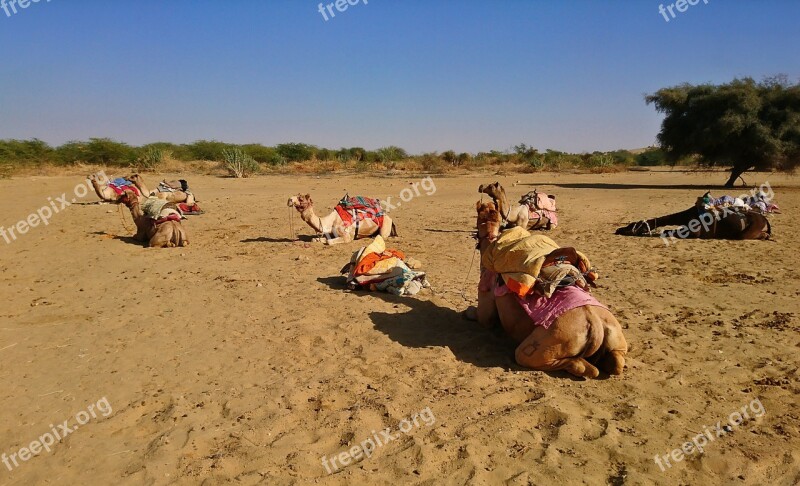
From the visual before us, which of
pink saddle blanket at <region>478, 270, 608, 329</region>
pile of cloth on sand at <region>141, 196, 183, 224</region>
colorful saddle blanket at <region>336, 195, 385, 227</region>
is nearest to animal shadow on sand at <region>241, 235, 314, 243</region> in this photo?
colorful saddle blanket at <region>336, 195, 385, 227</region>

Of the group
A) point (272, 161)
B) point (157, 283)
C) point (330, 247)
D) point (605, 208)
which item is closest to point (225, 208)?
point (330, 247)

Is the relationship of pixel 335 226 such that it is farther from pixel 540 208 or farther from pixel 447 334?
pixel 447 334

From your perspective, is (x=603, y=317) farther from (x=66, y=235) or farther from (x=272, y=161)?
(x=272, y=161)

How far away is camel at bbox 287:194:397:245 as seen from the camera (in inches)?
433

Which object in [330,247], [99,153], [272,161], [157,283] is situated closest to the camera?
[157,283]

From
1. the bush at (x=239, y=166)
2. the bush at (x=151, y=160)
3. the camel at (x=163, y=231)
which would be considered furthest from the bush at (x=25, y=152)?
the camel at (x=163, y=231)

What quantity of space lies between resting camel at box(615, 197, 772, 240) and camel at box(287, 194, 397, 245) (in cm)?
551

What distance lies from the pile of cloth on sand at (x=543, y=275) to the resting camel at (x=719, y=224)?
23.3 ft

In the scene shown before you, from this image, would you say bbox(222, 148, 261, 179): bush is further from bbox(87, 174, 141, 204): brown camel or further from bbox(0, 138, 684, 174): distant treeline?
bbox(87, 174, 141, 204): brown camel

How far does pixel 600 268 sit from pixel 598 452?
5663 millimetres

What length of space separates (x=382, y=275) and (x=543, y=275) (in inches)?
116

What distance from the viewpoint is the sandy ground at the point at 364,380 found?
3.68 m

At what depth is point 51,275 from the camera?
8945 millimetres

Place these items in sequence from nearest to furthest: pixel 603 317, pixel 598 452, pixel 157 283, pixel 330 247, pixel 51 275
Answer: pixel 598 452 → pixel 603 317 → pixel 157 283 → pixel 51 275 → pixel 330 247
